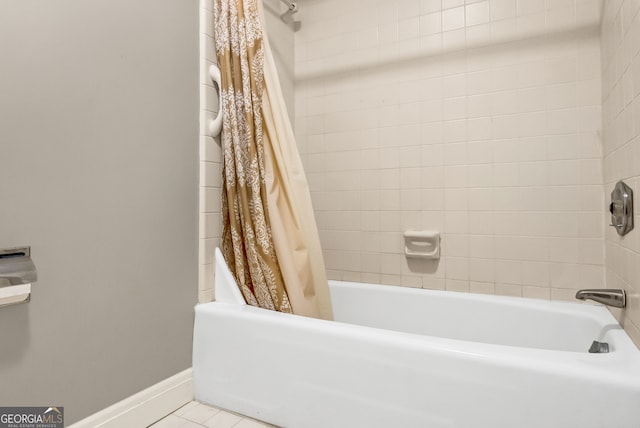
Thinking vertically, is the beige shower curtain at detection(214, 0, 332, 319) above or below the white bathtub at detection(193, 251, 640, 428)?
above

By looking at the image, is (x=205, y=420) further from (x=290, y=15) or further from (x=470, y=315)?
(x=290, y=15)

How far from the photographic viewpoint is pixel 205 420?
1.34 m

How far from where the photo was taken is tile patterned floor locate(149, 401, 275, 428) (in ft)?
4.28

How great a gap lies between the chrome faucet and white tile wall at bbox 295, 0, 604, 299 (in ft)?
1.32

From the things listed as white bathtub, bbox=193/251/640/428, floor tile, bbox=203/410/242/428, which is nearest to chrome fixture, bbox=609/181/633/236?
white bathtub, bbox=193/251/640/428

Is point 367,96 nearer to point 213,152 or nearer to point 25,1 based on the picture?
point 213,152

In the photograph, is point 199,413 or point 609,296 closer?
point 609,296

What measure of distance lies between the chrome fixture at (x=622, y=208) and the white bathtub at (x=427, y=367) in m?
0.35

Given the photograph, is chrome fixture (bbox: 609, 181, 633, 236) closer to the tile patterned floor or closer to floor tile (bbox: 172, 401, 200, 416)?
the tile patterned floor

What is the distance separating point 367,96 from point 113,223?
151 centimetres

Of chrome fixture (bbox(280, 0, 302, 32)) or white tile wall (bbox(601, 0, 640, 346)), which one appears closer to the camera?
white tile wall (bbox(601, 0, 640, 346))

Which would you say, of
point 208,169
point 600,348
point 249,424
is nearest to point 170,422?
point 249,424

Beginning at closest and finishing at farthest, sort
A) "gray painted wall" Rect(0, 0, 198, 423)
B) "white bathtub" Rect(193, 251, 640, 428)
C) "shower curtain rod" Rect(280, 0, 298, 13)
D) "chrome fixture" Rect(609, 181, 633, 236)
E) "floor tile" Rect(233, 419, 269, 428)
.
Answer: "white bathtub" Rect(193, 251, 640, 428)
"gray painted wall" Rect(0, 0, 198, 423)
"chrome fixture" Rect(609, 181, 633, 236)
"floor tile" Rect(233, 419, 269, 428)
"shower curtain rod" Rect(280, 0, 298, 13)

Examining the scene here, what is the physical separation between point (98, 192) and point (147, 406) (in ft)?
2.66
